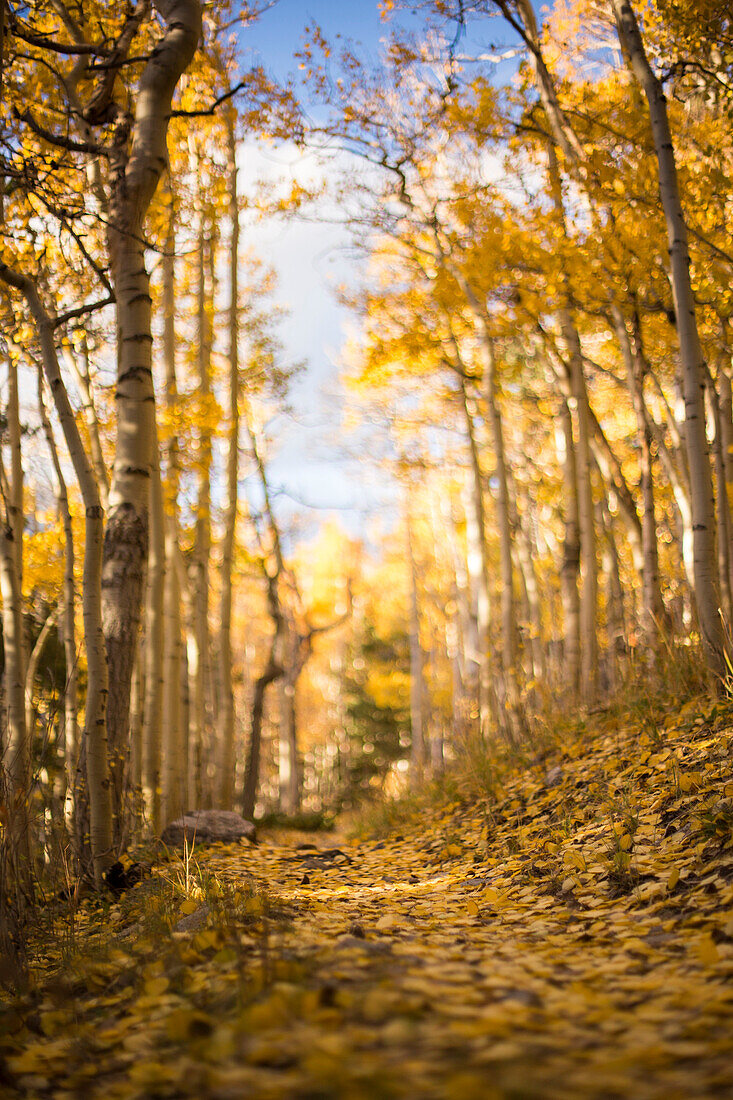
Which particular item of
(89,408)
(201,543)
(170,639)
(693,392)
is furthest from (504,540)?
(89,408)

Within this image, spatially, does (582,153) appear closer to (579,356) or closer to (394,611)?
(579,356)

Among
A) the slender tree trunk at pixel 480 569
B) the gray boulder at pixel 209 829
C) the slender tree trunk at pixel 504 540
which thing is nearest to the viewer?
the gray boulder at pixel 209 829

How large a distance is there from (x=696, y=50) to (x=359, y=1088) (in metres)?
5.84

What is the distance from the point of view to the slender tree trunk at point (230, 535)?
22.8ft

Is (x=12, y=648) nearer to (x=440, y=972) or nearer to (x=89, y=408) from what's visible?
(x=89, y=408)

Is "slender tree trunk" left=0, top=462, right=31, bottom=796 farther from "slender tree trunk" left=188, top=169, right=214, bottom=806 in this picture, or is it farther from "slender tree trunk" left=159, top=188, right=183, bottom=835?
"slender tree trunk" left=188, top=169, right=214, bottom=806

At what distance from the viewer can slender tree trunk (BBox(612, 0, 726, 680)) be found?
13.1ft

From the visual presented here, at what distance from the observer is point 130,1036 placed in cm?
170

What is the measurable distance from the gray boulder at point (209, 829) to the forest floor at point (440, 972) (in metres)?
1.06

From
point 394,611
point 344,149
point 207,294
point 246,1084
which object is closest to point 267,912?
point 246,1084

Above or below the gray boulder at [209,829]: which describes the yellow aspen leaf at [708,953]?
above

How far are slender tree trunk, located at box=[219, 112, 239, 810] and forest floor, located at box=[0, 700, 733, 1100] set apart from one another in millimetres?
3352

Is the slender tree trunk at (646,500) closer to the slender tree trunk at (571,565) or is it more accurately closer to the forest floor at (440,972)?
the slender tree trunk at (571,565)

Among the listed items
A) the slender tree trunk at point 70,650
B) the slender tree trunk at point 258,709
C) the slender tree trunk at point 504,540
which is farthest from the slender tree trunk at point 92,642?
the slender tree trunk at point 258,709
